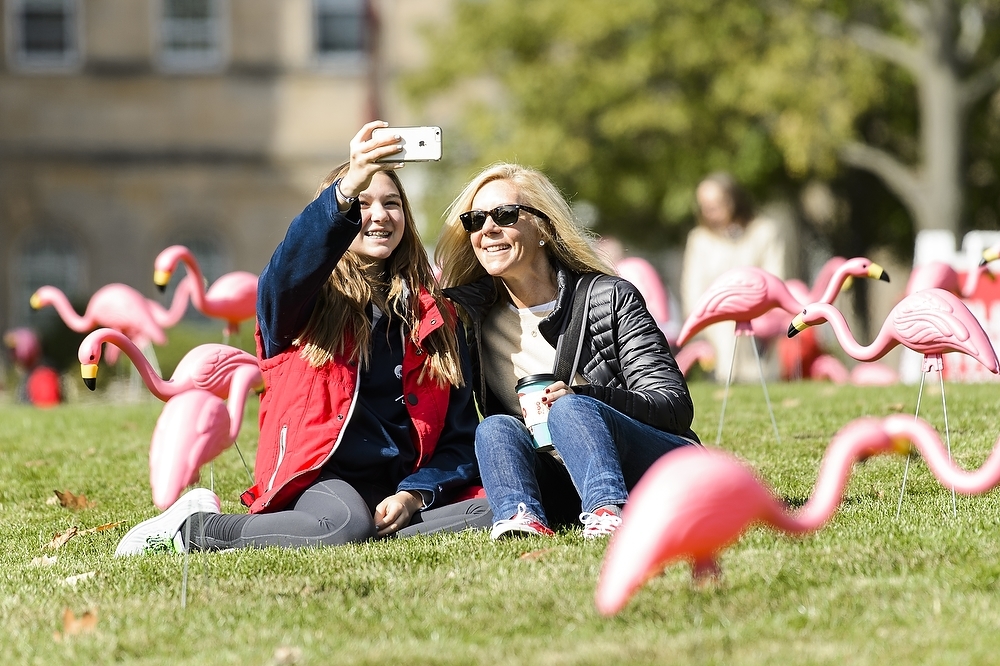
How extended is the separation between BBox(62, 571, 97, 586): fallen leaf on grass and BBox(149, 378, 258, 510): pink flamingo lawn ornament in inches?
35.5

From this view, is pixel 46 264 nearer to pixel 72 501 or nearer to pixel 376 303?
pixel 72 501

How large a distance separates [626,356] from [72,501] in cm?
279

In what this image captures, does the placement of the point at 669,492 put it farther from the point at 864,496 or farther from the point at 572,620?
the point at 864,496

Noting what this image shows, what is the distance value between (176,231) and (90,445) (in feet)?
55.2

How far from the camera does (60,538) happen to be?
18.1 feet

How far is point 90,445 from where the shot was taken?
795cm

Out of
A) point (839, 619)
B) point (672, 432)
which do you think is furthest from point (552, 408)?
point (839, 619)

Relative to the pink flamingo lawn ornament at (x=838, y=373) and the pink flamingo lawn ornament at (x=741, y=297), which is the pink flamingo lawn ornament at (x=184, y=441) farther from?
the pink flamingo lawn ornament at (x=838, y=373)

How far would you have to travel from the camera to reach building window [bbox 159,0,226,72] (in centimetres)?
2420

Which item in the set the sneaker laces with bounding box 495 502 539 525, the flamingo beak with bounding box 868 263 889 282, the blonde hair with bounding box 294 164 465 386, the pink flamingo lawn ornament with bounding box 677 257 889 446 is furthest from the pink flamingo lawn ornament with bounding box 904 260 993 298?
the sneaker laces with bounding box 495 502 539 525

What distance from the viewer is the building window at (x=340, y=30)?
2459 cm

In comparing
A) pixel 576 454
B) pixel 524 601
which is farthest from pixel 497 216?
pixel 524 601

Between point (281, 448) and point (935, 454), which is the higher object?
point (935, 454)

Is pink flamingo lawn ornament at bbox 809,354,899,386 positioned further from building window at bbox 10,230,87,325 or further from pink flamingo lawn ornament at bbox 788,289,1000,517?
building window at bbox 10,230,87,325
